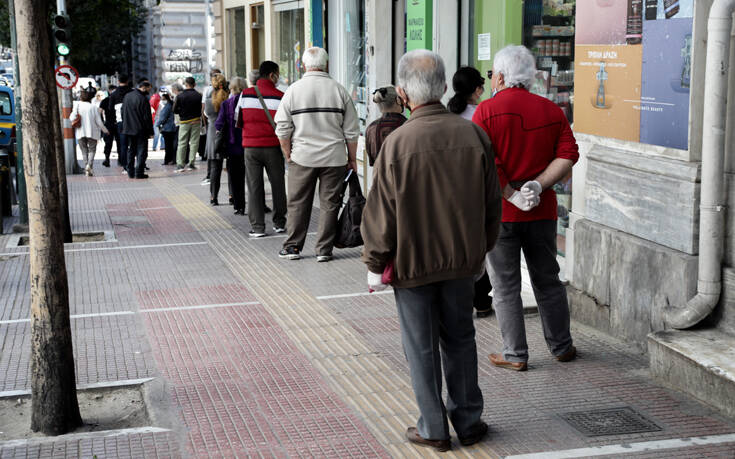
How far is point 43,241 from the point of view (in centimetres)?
505

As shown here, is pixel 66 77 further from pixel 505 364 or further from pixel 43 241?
pixel 505 364

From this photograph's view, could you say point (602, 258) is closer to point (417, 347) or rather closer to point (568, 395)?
point (568, 395)

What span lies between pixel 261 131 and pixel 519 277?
5.45 meters

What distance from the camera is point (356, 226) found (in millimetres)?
8969

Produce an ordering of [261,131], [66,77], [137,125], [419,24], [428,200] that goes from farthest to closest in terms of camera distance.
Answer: [137,125], [66,77], [419,24], [261,131], [428,200]

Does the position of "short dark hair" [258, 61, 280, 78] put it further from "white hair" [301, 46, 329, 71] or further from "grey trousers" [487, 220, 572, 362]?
"grey trousers" [487, 220, 572, 362]

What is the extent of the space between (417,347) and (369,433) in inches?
26.0

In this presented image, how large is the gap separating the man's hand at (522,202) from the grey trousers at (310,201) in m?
4.16

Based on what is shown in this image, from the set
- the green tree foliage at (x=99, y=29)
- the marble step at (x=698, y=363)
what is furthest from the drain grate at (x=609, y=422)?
Answer: the green tree foliage at (x=99, y=29)

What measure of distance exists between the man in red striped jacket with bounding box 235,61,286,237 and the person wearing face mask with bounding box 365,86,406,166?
97.1 inches

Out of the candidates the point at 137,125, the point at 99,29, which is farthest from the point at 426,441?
the point at 99,29

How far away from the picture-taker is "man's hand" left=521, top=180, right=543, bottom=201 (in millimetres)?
5406

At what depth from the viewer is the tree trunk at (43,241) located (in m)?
5.02

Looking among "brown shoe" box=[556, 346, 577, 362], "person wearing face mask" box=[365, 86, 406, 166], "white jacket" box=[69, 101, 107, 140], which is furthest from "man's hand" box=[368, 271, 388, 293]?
"white jacket" box=[69, 101, 107, 140]
